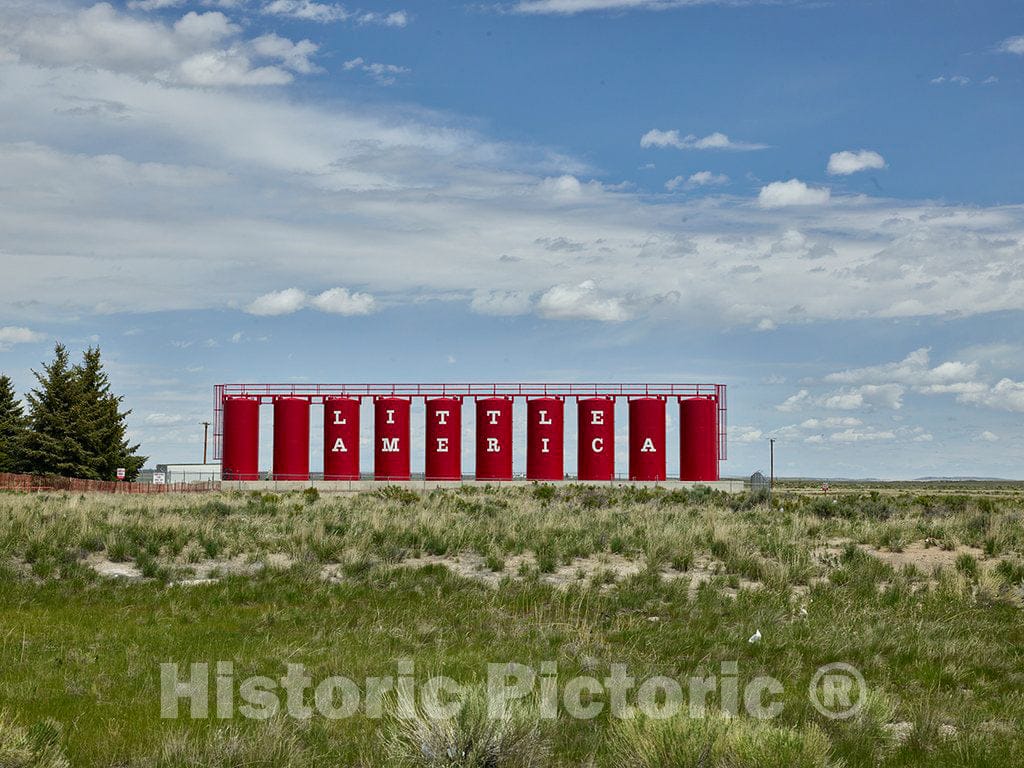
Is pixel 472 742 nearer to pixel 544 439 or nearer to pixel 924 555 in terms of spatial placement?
pixel 924 555

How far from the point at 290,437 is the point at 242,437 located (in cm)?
255

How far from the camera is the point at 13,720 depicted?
8.23 metres

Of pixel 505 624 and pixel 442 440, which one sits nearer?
pixel 505 624

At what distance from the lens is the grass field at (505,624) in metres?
7.79

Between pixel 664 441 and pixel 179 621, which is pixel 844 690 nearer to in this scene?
pixel 179 621

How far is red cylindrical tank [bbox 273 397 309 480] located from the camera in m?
50.8

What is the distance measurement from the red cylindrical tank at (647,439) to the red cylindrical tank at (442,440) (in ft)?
27.0

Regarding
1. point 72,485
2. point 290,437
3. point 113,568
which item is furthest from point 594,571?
point 290,437

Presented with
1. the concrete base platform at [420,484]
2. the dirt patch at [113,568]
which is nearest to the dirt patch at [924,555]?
the dirt patch at [113,568]

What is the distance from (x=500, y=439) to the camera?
49812 millimetres

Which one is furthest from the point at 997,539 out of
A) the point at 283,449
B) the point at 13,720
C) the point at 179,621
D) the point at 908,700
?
the point at 283,449

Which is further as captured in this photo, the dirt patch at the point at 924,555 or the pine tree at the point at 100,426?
the pine tree at the point at 100,426

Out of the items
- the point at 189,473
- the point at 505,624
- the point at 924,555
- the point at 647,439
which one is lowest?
the point at 505,624

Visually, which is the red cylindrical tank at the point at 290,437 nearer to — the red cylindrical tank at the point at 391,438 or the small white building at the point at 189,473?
the red cylindrical tank at the point at 391,438
